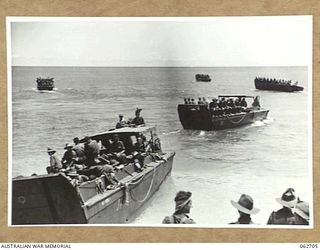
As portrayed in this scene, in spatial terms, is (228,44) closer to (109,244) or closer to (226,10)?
(226,10)

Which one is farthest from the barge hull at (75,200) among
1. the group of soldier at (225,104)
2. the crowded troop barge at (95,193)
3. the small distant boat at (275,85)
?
the small distant boat at (275,85)

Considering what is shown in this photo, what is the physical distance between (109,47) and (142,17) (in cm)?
9

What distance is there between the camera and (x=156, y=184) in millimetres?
1530

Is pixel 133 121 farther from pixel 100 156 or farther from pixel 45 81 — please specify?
pixel 45 81

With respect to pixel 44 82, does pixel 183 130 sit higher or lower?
lower

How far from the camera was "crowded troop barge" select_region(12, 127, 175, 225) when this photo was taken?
1469 millimetres

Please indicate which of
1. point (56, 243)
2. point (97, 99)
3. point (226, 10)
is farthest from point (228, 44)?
point (56, 243)

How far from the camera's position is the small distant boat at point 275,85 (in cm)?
151

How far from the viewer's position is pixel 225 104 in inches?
60.7

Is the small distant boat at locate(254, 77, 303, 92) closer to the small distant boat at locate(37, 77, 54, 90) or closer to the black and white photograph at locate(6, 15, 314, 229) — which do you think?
the black and white photograph at locate(6, 15, 314, 229)

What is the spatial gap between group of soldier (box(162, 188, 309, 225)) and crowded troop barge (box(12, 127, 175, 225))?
6cm

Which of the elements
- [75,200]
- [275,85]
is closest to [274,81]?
[275,85]

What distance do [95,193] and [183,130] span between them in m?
0.23

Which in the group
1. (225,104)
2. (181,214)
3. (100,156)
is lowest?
(181,214)
